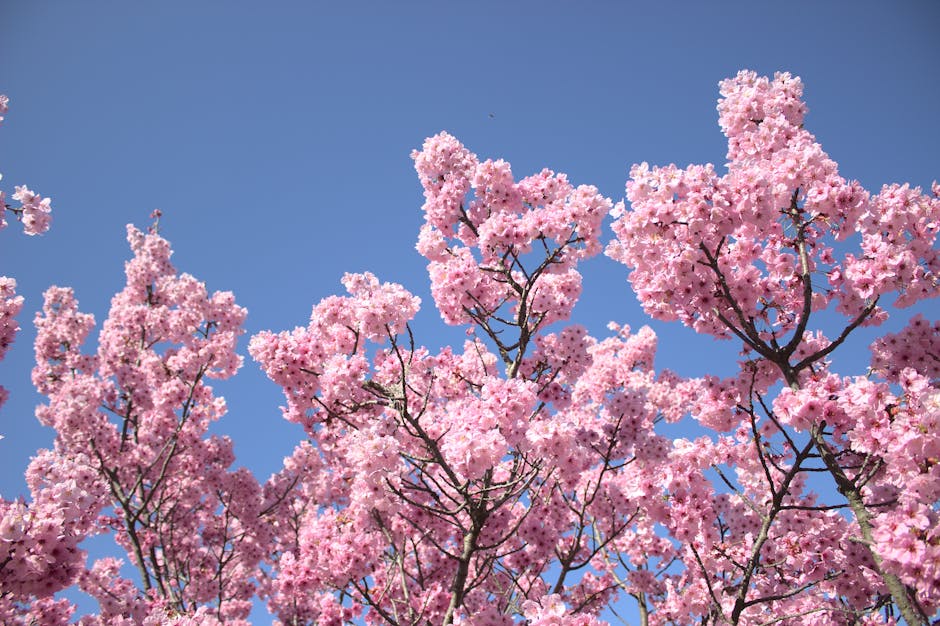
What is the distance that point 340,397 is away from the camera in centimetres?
645

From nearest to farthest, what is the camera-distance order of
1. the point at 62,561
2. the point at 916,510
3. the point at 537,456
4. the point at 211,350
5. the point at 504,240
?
1. the point at 916,510
2. the point at 62,561
3. the point at 537,456
4. the point at 504,240
5. the point at 211,350

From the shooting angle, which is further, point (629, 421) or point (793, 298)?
point (629, 421)

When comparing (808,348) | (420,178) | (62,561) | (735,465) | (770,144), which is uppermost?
(420,178)

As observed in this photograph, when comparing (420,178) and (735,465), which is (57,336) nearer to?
(420,178)

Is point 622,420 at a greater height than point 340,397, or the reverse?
point 622,420

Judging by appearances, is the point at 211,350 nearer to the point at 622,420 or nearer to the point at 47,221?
the point at 47,221

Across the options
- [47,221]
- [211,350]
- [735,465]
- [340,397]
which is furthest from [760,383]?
[211,350]

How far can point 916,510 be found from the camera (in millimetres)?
4227

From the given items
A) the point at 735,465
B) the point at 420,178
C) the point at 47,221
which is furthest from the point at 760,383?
the point at 47,221

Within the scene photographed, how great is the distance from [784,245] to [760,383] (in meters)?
1.69

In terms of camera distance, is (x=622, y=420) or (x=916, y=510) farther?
(x=622, y=420)

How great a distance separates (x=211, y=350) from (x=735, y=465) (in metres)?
9.94

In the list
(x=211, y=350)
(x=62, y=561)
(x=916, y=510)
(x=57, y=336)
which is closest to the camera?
(x=916, y=510)

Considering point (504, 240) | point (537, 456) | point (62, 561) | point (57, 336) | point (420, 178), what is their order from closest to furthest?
point (62, 561), point (537, 456), point (504, 240), point (420, 178), point (57, 336)
